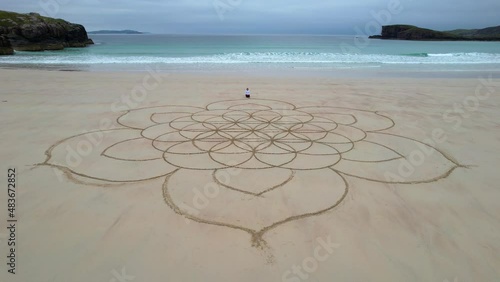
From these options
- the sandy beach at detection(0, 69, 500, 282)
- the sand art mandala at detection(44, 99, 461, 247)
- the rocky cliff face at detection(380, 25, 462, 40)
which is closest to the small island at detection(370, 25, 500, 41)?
the rocky cliff face at detection(380, 25, 462, 40)

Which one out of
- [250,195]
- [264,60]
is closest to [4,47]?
[264,60]

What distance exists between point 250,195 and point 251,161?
882mm

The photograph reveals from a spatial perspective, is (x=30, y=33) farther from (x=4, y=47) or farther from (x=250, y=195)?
(x=250, y=195)

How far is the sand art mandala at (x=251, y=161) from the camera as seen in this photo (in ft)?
9.75

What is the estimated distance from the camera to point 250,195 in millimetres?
3141

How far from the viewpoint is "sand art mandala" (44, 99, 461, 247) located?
297 centimetres

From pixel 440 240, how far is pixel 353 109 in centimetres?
457

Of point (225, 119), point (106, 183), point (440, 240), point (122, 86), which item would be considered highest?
point (122, 86)

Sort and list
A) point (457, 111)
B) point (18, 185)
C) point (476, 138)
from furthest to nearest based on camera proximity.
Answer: point (457, 111) < point (476, 138) < point (18, 185)

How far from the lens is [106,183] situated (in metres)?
3.37

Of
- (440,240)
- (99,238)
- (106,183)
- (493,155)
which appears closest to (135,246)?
(99,238)

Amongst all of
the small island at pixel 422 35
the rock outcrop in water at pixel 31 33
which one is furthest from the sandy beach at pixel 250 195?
the small island at pixel 422 35

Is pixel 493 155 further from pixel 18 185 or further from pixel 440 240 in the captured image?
pixel 18 185

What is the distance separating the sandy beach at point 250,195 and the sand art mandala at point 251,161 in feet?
0.08
